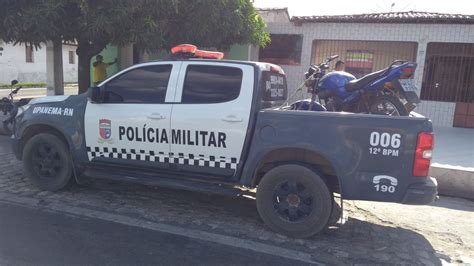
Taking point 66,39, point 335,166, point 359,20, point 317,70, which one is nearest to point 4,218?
point 335,166

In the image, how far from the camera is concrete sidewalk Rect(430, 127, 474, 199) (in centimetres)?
585

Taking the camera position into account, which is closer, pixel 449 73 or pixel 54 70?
pixel 54 70

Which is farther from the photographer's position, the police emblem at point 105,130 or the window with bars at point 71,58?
the window with bars at point 71,58

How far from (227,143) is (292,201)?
0.89m

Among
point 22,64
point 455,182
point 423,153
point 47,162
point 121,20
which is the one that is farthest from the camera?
point 22,64

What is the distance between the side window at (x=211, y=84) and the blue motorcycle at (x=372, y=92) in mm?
872

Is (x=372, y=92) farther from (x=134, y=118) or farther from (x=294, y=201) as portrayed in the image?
(x=134, y=118)

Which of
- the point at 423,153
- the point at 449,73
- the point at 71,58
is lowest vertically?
the point at 423,153

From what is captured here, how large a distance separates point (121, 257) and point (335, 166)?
2.12 metres

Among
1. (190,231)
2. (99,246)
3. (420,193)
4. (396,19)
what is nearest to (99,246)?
(99,246)

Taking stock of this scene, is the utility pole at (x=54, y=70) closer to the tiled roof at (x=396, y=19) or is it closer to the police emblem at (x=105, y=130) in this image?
the tiled roof at (x=396, y=19)

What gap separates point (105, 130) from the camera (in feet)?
15.4

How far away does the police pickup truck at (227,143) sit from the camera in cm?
374

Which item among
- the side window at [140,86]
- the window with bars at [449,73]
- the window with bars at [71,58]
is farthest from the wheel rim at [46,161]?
the window with bars at [71,58]
